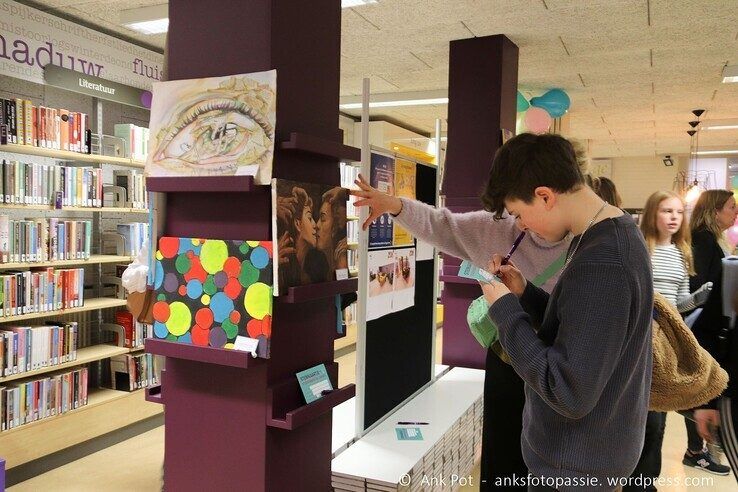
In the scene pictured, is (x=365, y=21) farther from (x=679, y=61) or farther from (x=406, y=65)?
(x=679, y=61)

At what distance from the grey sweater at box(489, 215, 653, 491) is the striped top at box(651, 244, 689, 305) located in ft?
7.37

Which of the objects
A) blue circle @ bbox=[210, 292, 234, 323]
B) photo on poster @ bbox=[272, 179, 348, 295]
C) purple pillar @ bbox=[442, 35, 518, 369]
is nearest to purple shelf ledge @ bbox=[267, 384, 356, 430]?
blue circle @ bbox=[210, 292, 234, 323]

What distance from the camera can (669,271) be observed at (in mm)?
A: 3379

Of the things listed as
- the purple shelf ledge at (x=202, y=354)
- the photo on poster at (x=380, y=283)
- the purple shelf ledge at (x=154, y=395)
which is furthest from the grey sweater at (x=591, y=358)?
the photo on poster at (x=380, y=283)

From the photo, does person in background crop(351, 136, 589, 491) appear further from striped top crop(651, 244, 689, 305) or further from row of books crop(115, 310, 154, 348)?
row of books crop(115, 310, 154, 348)

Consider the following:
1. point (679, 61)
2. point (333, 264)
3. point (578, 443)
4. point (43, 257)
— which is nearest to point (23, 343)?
point (43, 257)

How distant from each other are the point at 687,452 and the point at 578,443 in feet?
10.1

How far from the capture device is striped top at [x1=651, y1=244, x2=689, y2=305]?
3373 millimetres

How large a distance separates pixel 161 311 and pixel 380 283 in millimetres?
1328

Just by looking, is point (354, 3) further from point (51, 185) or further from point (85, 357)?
point (85, 357)

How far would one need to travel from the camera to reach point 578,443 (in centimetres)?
127

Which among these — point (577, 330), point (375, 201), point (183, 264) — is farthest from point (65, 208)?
point (577, 330)

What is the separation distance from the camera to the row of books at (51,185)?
3.49 meters

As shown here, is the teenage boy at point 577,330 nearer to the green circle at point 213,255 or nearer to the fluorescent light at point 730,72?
the green circle at point 213,255
